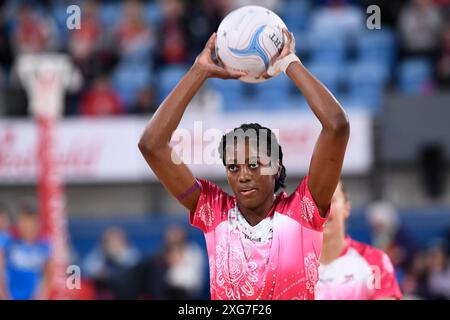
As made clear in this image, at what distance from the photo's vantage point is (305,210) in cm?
431

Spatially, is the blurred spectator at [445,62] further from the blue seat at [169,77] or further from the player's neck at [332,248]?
the player's neck at [332,248]

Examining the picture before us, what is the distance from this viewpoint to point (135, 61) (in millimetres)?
14898

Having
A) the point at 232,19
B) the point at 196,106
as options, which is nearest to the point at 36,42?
the point at 196,106

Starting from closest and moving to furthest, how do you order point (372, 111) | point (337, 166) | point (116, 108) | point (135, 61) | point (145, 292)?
point (337, 166), point (145, 292), point (372, 111), point (116, 108), point (135, 61)

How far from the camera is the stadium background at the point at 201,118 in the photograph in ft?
38.9

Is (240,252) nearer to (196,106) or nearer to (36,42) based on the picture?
(196,106)

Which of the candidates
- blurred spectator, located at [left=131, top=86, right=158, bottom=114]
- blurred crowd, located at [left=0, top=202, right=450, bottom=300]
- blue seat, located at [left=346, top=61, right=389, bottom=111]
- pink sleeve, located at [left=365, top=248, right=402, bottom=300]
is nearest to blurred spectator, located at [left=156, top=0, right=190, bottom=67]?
blurred spectator, located at [left=131, top=86, right=158, bottom=114]

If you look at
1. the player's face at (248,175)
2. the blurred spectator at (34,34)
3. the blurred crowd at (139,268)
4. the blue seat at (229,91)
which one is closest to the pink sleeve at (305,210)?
the player's face at (248,175)

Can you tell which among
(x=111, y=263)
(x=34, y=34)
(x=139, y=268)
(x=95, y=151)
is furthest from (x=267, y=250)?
(x=34, y=34)

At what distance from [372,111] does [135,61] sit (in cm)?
412

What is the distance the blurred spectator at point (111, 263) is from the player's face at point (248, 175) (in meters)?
7.47

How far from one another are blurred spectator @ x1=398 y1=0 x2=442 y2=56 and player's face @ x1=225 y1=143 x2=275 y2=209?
10323mm

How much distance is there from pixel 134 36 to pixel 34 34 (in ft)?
A: 5.40

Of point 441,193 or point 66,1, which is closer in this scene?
point 441,193
